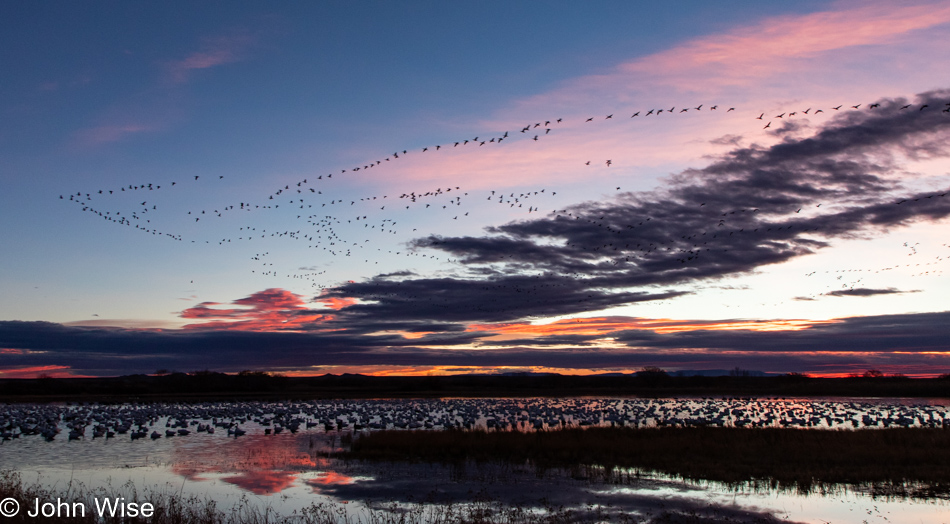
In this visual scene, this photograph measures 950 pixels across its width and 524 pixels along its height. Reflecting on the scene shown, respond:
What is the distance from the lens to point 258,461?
86.9 feet

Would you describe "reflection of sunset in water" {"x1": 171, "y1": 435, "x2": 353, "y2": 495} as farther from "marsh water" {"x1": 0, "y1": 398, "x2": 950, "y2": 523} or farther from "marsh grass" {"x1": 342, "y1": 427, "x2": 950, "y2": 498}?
"marsh grass" {"x1": 342, "y1": 427, "x2": 950, "y2": 498}

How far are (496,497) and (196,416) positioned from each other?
114ft

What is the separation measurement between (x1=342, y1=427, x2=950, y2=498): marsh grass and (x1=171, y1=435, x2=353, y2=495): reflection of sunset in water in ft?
8.58

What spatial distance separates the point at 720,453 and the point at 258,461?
18.6 m

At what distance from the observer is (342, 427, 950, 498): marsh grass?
71.6ft

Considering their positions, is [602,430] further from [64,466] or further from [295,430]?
[64,466]

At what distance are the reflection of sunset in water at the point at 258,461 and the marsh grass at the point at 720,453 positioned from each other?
2.61 meters

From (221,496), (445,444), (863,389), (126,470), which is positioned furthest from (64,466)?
(863,389)

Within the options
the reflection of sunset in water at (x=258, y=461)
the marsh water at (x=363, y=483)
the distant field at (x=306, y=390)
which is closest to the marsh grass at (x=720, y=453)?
the marsh water at (x=363, y=483)

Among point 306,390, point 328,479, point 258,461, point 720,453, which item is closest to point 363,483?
point 328,479

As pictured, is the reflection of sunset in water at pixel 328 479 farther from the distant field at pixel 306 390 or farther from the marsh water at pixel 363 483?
the distant field at pixel 306 390

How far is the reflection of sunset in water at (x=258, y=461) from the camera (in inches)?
866

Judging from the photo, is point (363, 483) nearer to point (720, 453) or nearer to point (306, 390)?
point (720, 453)

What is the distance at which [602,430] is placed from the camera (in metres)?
33.9
